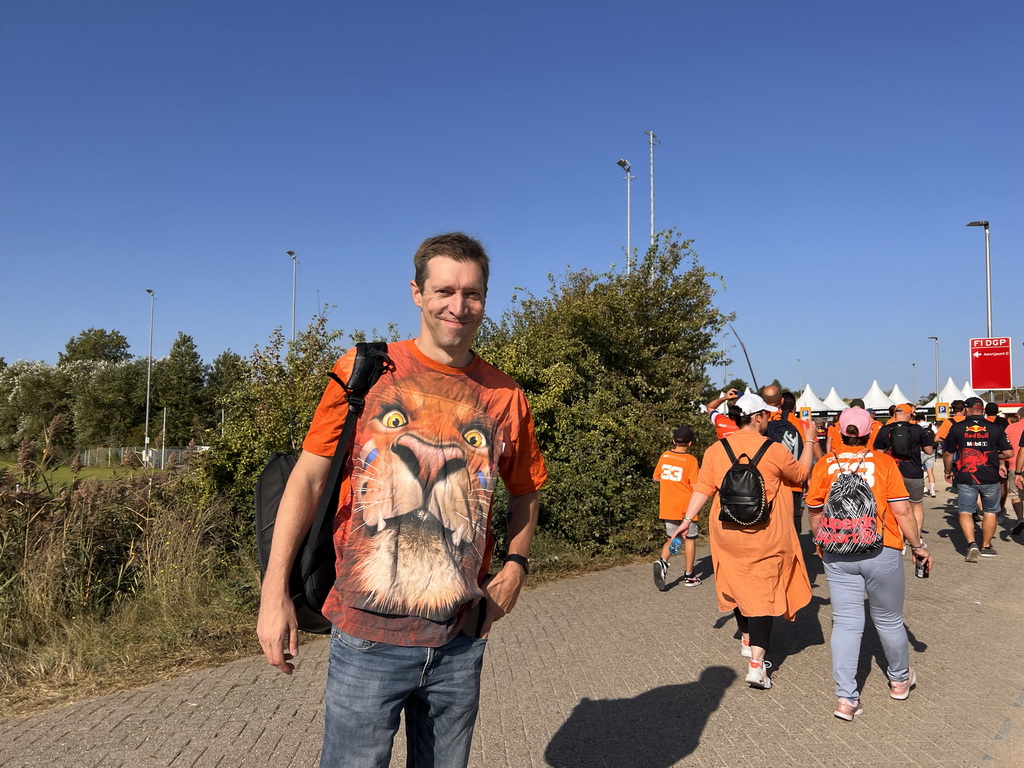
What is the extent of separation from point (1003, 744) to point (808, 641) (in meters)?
2.02

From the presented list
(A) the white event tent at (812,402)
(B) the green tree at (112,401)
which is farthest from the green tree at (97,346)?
(A) the white event tent at (812,402)

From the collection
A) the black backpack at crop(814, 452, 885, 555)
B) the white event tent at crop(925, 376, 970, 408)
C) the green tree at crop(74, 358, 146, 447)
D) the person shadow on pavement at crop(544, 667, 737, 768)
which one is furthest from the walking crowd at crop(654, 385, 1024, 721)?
the green tree at crop(74, 358, 146, 447)

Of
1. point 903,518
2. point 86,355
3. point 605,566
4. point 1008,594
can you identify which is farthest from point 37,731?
point 86,355

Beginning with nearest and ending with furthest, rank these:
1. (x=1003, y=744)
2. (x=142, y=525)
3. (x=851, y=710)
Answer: (x=1003, y=744) → (x=851, y=710) → (x=142, y=525)

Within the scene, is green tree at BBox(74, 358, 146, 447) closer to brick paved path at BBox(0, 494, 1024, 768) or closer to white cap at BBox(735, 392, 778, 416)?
brick paved path at BBox(0, 494, 1024, 768)

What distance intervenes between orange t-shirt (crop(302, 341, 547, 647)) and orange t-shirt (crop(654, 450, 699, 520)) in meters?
6.08

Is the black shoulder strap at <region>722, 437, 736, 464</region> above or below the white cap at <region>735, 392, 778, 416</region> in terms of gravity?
below

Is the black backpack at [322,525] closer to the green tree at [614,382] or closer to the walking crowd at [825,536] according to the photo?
the walking crowd at [825,536]

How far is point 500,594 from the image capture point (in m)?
2.19

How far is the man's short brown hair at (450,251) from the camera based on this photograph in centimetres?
220

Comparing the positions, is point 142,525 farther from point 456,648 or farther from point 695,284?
point 695,284

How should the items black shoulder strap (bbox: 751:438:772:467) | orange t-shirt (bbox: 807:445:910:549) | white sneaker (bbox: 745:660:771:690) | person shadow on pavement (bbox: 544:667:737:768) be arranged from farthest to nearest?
black shoulder strap (bbox: 751:438:772:467) → white sneaker (bbox: 745:660:771:690) → orange t-shirt (bbox: 807:445:910:549) → person shadow on pavement (bbox: 544:667:737:768)

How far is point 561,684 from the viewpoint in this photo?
4.93 meters

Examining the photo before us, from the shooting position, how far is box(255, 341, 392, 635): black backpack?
2.03 meters
